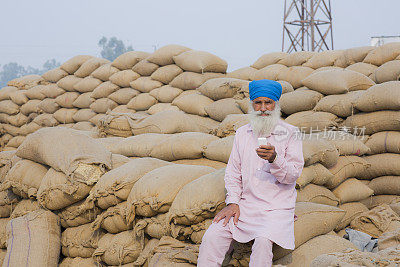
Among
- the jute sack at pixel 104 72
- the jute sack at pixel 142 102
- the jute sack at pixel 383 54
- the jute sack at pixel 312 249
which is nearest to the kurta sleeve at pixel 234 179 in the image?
the jute sack at pixel 312 249

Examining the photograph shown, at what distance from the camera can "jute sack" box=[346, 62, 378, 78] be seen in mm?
4246

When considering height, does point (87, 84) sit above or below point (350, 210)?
above

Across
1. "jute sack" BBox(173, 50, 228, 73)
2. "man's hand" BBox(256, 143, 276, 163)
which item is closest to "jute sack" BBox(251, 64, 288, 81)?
"jute sack" BBox(173, 50, 228, 73)

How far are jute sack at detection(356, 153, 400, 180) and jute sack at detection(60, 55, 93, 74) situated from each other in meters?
5.05

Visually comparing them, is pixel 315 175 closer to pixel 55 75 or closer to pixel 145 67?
pixel 145 67

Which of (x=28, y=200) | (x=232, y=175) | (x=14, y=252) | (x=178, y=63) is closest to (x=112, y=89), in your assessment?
(x=178, y=63)

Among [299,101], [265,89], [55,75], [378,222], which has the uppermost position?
[265,89]

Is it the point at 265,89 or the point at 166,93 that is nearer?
the point at 265,89

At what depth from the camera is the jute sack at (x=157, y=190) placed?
85.8 inches

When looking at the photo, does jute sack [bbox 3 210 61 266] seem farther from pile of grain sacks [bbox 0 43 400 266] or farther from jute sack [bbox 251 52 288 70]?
jute sack [bbox 251 52 288 70]

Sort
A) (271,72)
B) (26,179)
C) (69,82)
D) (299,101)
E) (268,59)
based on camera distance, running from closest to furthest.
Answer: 1. (26,179)
2. (299,101)
3. (271,72)
4. (268,59)
5. (69,82)

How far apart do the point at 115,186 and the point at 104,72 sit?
3.97m

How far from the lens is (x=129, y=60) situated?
5840 millimetres

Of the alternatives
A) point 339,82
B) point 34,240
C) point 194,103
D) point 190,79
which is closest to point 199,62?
point 190,79
